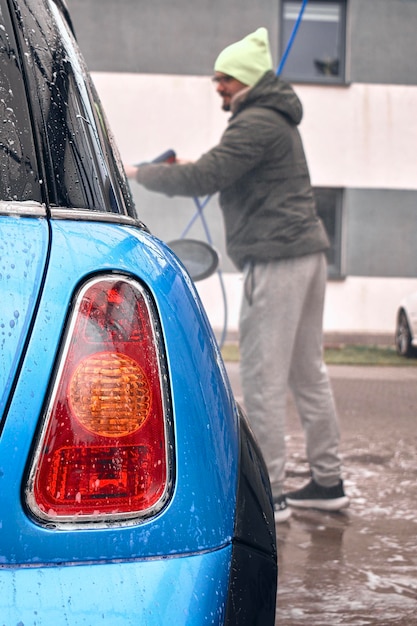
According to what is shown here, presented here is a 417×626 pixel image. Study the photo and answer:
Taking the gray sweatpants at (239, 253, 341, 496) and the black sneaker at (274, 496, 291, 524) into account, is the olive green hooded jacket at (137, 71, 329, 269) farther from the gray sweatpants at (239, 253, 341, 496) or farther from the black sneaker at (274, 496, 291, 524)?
the black sneaker at (274, 496, 291, 524)

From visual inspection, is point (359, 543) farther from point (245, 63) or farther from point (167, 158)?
point (245, 63)

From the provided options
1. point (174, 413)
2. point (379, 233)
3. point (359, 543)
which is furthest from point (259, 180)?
point (379, 233)

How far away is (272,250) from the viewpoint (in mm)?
3740

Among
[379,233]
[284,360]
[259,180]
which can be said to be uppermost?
[259,180]

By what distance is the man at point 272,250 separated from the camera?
3707 mm

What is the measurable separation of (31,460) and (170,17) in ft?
49.0

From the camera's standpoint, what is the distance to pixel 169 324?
133cm

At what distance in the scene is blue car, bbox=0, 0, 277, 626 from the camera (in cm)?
121

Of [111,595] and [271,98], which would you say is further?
[271,98]

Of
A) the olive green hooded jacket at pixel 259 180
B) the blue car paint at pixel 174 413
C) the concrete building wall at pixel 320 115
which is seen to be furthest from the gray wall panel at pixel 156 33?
the blue car paint at pixel 174 413

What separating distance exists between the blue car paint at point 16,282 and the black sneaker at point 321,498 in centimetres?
286

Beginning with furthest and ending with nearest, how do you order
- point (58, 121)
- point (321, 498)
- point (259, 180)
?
point (321, 498)
point (259, 180)
point (58, 121)

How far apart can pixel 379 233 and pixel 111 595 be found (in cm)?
1508

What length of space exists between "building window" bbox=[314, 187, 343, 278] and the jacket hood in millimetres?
12068
